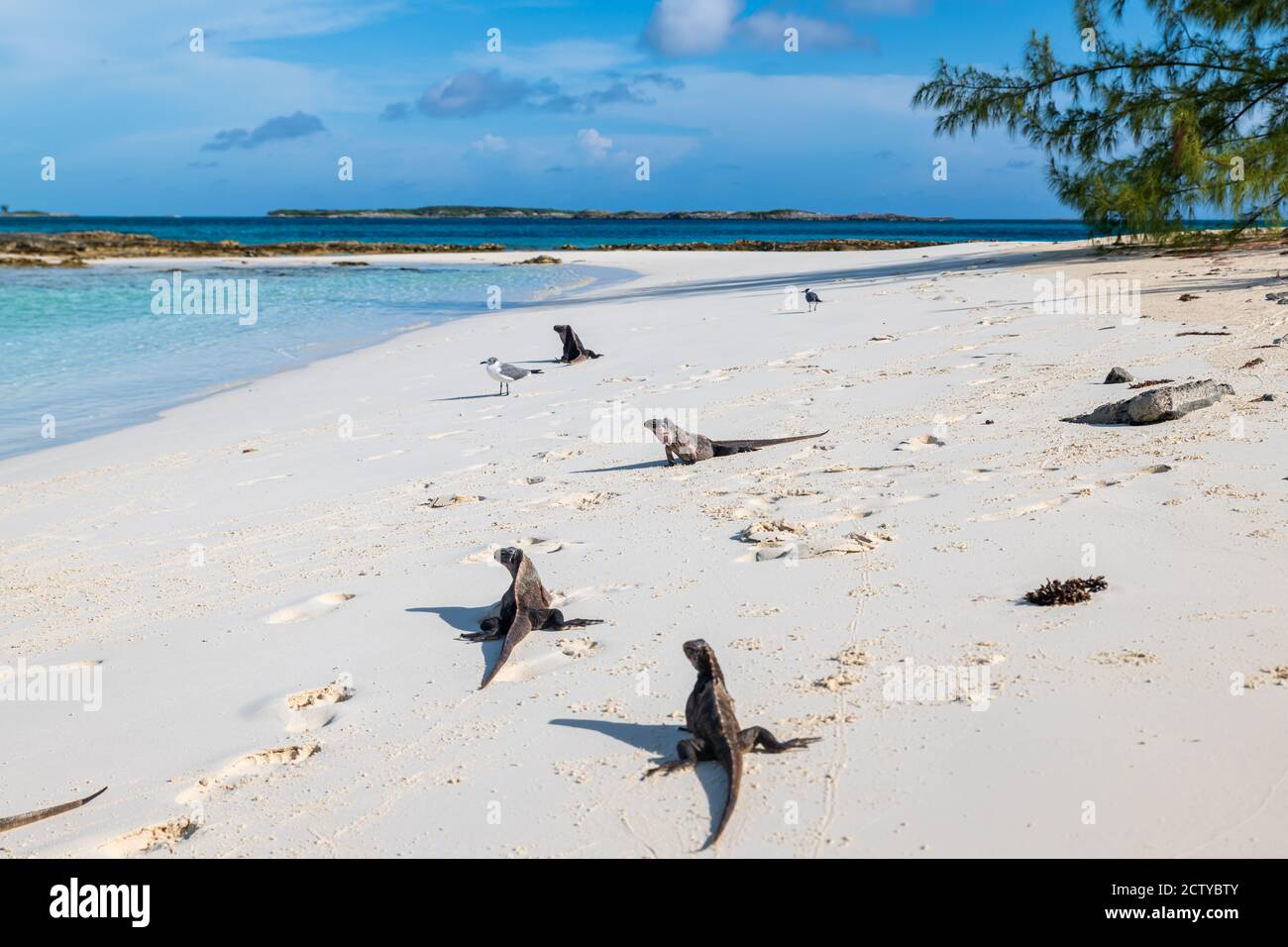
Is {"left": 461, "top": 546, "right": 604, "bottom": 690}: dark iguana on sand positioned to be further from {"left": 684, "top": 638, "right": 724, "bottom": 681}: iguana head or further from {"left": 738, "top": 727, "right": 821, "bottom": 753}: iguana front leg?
{"left": 738, "top": 727, "right": 821, "bottom": 753}: iguana front leg

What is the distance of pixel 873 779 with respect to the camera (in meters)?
2.87

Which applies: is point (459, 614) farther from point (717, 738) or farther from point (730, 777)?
point (730, 777)

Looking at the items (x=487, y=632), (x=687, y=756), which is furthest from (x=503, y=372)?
(x=687, y=756)

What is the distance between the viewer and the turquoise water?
1163 cm

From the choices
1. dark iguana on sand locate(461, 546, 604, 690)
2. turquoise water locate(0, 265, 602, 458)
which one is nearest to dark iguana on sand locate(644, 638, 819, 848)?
dark iguana on sand locate(461, 546, 604, 690)

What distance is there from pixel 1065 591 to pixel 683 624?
1465 mm

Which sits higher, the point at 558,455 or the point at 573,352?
the point at 573,352

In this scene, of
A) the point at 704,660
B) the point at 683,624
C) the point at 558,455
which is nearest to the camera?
the point at 704,660

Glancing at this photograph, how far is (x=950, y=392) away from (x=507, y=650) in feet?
16.6

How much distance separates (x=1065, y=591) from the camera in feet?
12.8

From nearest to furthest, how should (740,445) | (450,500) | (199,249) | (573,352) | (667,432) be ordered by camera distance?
(450,500) → (667,432) → (740,445) → (573,352) → (199,249)

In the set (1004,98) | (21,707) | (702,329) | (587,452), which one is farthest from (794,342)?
(1004,98)

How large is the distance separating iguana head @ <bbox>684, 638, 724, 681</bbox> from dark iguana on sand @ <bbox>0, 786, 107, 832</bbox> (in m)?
1.95

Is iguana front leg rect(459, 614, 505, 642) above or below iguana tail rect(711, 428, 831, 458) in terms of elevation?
below
